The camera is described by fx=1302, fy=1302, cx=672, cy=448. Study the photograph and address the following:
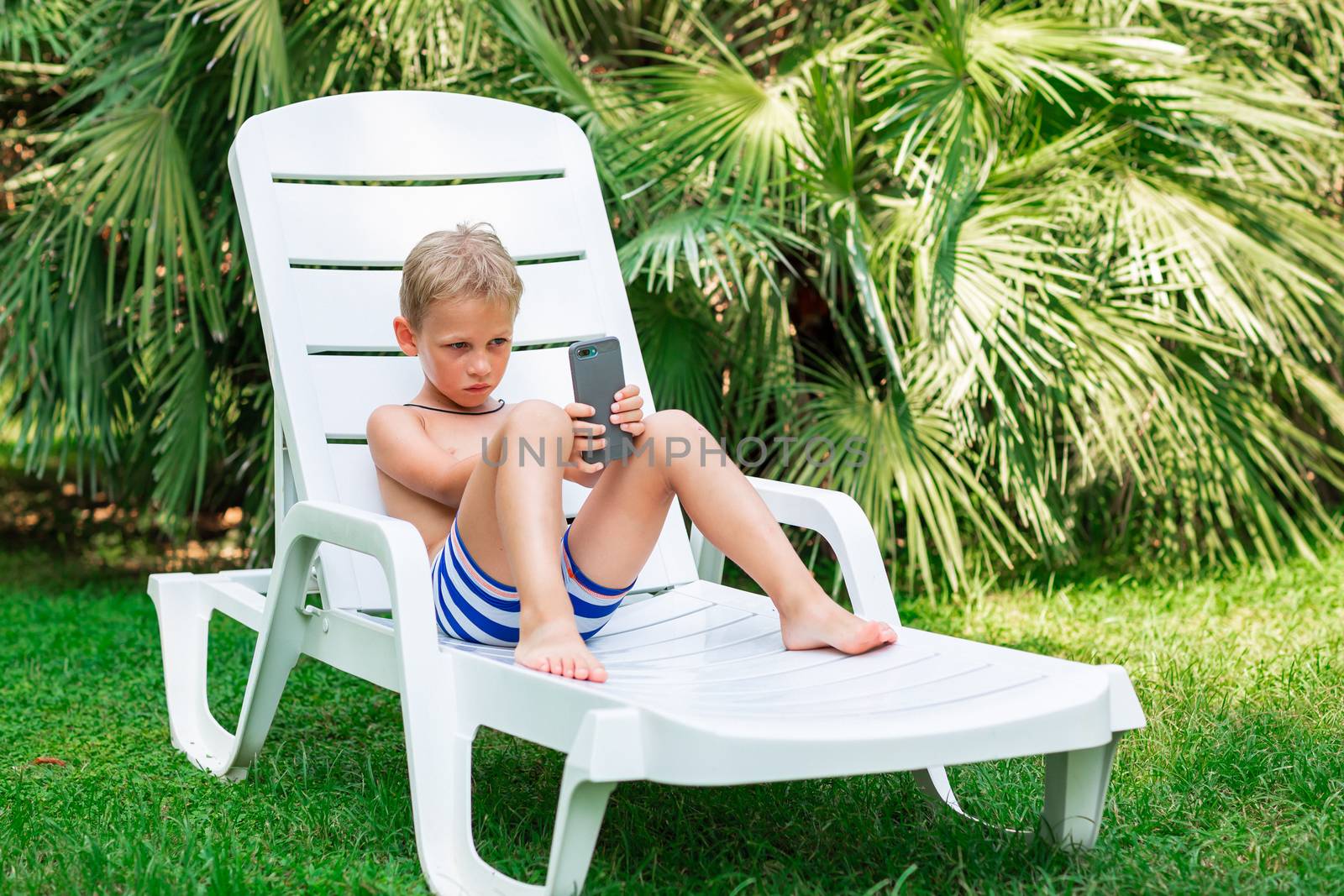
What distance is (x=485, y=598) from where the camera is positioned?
224 centimetres

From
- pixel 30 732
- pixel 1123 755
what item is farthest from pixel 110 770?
pixel 1123 755

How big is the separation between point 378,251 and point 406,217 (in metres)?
0.11

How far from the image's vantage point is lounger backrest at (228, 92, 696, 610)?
2646 mm

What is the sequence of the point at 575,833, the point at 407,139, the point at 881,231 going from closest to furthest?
the point at 575,833
the point at 407,139
the point at 881,231

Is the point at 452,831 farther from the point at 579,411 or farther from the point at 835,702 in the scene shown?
the point at 579,411

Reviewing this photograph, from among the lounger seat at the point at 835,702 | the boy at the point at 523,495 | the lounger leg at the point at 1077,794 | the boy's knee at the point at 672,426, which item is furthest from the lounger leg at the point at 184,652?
the lounger leg at the point at 1077,794

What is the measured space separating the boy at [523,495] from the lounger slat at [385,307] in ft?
0.58

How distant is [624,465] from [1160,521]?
110 inches

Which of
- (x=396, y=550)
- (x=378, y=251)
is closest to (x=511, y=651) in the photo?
(x=396, y=550)

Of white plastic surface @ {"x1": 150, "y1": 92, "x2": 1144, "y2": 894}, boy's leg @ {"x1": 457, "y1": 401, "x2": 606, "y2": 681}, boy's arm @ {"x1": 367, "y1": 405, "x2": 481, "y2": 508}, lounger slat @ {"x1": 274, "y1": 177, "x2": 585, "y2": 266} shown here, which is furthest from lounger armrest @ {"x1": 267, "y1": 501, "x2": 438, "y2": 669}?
lounger slat @ {"x1": 274, "y1": 177, "x2": 585, "y2": 266}

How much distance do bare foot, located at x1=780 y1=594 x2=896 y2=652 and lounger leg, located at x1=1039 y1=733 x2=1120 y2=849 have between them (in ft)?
1.12

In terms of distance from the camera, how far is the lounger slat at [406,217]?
2.83 m

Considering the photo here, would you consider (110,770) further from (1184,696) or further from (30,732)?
(1184,696)

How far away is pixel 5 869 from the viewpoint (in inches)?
80.1
